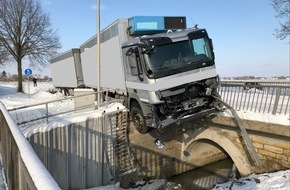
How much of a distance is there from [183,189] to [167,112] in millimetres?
5362

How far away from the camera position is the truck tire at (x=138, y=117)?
37.7ft

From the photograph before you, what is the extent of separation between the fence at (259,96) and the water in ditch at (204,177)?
4.43 m

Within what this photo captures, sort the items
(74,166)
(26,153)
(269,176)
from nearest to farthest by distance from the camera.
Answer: (26,153) → (269,176) → (74,166)

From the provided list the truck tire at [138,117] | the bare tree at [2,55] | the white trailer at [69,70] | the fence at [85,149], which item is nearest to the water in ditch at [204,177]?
the fence at [85,149]

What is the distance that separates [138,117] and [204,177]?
215 inches

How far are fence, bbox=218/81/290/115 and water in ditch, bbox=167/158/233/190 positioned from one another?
443 centimetres

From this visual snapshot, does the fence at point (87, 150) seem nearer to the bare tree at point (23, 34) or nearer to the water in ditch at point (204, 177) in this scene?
the water in ditch at point (204, 177)

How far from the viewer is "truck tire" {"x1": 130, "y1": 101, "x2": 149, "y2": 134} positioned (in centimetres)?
1150

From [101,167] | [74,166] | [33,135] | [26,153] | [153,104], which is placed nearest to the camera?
[26,153]

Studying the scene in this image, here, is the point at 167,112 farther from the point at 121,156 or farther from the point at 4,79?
the point at 4,79

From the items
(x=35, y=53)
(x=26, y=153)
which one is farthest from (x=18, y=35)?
(x=26, y=153)

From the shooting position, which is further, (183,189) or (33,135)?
(183,189)

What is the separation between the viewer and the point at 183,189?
14.2 meters

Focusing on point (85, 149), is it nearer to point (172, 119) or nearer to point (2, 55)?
point (172, 119)
